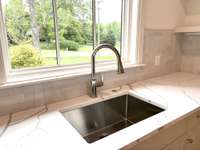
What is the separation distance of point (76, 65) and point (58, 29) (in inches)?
11.9

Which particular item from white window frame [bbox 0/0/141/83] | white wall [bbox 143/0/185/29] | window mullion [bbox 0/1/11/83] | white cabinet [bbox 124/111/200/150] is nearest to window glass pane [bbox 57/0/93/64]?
white window frame [bbox 0/0/141/83]

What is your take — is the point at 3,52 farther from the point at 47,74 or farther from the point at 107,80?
the point at 107,80

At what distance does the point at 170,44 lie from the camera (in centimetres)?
165

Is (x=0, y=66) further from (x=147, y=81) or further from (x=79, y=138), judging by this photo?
(x=147, y=81)

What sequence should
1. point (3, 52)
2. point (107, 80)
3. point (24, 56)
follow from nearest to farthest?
point (3, 52) < point (24, 56) < point (107, 80)

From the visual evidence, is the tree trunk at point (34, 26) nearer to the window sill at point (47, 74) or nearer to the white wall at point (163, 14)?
the window sill at point (47, 74)

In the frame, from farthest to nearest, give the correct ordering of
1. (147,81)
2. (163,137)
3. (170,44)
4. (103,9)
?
(170,44) → (147,81) → (103,9) → (163,137)

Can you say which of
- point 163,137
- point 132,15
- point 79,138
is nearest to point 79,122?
point 79,138

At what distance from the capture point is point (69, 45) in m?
1.34

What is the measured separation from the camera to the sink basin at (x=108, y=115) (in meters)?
1.02

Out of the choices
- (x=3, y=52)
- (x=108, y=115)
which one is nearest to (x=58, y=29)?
(x=3, y=52)

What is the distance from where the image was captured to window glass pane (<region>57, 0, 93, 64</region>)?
119 cm

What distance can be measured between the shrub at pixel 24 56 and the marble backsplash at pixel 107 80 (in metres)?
0.22

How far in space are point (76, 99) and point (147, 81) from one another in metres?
0.73
